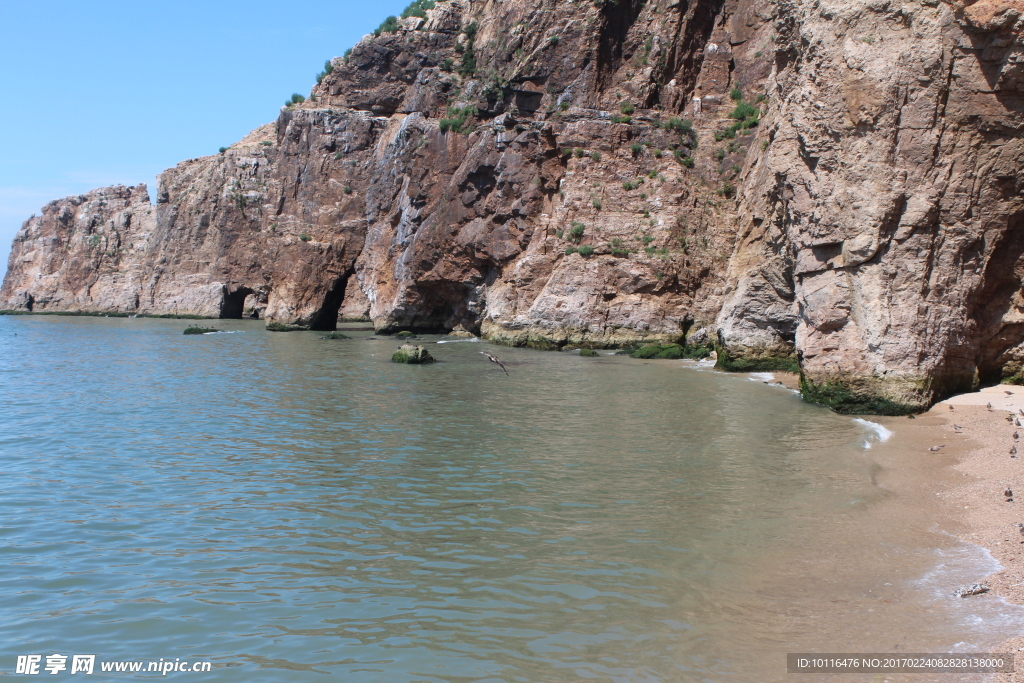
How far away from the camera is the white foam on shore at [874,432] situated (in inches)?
436

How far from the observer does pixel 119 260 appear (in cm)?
6731

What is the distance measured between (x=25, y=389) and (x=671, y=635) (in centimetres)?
1852

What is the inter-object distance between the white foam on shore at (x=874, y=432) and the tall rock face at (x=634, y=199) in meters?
1.00

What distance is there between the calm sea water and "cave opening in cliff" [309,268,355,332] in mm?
34095

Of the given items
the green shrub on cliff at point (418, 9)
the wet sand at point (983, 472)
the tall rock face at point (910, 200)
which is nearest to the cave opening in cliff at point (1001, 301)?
the tall rock face at point (910, 200)

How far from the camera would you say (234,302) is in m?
57.8

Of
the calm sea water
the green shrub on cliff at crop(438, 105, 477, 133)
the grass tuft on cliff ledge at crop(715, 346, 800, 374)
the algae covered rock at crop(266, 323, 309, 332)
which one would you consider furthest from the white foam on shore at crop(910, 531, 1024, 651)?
the algae covered rock at crop(266, 323, 309, 332)

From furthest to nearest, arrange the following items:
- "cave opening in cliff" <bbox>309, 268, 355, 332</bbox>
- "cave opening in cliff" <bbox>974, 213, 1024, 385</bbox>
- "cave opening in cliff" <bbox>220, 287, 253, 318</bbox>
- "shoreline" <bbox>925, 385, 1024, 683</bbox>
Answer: "cave opening in cliff" <bbox>220, 287, 253, 318</bbox> < "cave opening in cliff" <bbox>309, 268, 355, 332</bbox> < "cave opening in cliff" <bbox>974, 213, 1024, 385</bbox> < "shoreline" <bbox>925, 385, 1024, 683</bbox>

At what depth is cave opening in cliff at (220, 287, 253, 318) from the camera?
56.3m

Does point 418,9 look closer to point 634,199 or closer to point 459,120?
point 459,120

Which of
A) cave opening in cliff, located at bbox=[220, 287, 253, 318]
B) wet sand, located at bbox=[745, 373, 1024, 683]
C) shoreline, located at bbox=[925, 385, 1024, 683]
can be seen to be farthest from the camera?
cave opening in cliff, located at bbox=[220, 287, 253, 318]

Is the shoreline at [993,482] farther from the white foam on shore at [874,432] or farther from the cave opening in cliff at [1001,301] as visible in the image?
the cave opening in cliff at [1001,301]

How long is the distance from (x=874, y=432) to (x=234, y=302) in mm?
54683

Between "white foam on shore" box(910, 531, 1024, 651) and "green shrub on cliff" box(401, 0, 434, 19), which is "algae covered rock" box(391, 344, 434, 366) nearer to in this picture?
"white foam on shore" box(910, 531, 1024, 651)
